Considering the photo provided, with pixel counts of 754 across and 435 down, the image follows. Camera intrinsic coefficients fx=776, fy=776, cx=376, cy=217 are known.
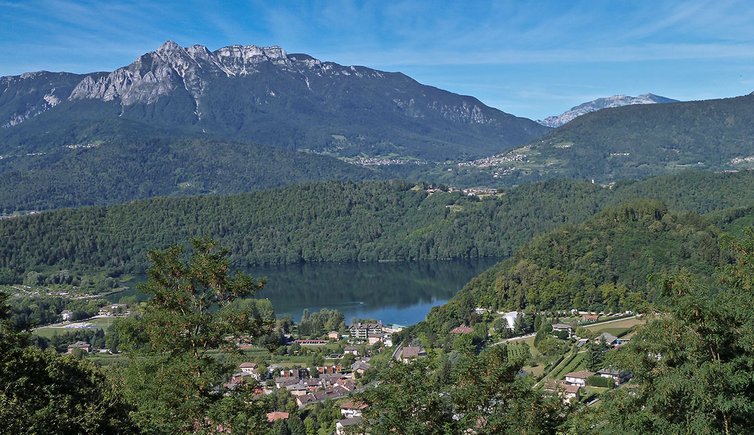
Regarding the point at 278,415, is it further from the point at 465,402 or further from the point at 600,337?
the point at 465,402

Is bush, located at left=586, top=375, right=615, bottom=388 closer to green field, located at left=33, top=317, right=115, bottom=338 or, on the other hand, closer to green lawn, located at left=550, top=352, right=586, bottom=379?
green lawn, located at left=550, top=352, right=586, bottom=379

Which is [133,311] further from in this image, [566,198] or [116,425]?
[566,198]

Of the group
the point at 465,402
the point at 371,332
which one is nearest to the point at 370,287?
the point at 371,332

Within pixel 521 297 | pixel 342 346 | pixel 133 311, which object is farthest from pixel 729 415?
pixel 133 311

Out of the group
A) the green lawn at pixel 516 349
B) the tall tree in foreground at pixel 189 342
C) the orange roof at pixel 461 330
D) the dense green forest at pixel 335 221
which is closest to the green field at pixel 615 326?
the green lawn at pixel 516 349

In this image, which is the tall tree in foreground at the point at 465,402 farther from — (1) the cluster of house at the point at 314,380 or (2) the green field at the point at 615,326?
(2) the green field at the point at 615,326

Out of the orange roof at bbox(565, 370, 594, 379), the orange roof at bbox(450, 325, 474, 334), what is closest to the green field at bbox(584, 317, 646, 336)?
the orange roof at bbox(450, 325, 474, 334)
